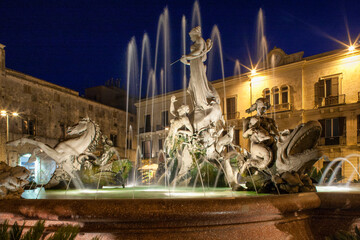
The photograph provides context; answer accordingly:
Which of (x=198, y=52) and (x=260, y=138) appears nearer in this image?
(x=260, y=138)

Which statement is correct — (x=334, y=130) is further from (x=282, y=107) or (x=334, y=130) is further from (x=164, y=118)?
(x=164, y=118)

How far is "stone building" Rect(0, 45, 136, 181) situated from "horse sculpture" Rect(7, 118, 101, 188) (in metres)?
17.0

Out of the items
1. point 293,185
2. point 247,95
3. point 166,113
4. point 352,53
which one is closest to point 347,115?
point 352,53

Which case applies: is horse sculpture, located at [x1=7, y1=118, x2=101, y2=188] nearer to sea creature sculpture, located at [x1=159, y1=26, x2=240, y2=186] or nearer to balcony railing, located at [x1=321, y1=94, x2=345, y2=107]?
sea creature sculpture, located at [x1=159, y1=26, x2=240, y2=186]

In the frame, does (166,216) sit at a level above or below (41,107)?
below

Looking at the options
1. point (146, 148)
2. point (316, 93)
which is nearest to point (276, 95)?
point (316, 93)

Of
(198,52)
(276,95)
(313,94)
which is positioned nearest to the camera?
(198,52)

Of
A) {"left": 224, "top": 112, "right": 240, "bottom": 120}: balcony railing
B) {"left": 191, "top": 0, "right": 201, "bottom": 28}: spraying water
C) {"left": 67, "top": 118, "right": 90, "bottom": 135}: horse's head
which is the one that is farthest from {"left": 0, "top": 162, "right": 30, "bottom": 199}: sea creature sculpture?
{"left": 224, "top": 112, "right": 240, "bottom": 120}: balcony railing

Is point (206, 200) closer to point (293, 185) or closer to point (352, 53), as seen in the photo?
point (293, 185)

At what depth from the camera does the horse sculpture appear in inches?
287

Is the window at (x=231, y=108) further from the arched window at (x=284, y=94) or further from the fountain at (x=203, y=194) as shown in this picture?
the fountain at (x=203, y=194)

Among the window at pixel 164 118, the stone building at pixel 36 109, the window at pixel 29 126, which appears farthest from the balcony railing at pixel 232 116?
the window at pixel 29 126

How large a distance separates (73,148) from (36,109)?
68.2ft

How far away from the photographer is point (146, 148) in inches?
1359
